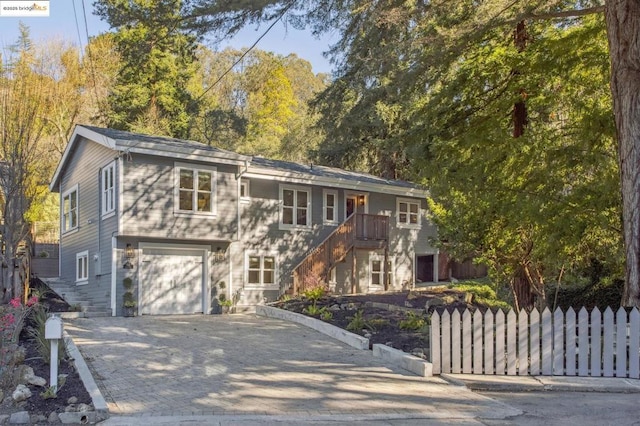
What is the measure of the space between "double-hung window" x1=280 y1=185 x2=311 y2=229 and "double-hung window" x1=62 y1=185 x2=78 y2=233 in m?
7.38

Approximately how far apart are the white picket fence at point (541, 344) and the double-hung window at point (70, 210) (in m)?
16.1

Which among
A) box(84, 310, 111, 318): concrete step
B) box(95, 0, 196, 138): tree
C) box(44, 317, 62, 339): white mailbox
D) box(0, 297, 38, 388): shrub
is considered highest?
box(95, 0, 196, 138): tree

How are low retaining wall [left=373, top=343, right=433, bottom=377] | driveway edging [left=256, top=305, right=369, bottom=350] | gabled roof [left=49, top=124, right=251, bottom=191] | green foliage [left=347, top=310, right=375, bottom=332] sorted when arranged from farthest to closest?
gabled roof [left=49, top=124, right=251, bottom=191], green foliage [left=347, top=310, right=375, bottom=332], driveway edging [left=256, top=305, right=369, bottom=350], low retaining wall [left=373, top=343, right=433, bottom=377]

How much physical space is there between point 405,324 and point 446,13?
6.46 meters

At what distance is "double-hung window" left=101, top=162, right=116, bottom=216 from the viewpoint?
16.9m

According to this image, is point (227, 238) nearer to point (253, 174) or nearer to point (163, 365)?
point (253, 174)

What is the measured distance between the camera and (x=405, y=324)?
12.1 m

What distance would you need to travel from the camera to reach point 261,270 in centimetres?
2023

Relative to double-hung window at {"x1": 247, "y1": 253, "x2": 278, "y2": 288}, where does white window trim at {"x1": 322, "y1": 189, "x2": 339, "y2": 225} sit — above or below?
above

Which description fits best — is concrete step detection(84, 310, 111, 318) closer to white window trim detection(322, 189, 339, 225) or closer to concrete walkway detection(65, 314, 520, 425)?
concrete walkway detection(65, 314, 520, 425)

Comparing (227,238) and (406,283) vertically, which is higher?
(227,238)

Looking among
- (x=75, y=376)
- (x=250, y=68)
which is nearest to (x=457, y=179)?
(x=75, y=376)

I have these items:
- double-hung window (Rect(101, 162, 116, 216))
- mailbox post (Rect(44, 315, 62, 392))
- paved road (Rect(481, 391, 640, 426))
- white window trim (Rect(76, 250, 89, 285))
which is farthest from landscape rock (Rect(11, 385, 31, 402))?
white window trim (Rect(76, 250, 89, 285))

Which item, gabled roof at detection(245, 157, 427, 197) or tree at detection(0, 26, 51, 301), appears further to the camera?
gabled roof at detection(245, 157, 427, 197)
